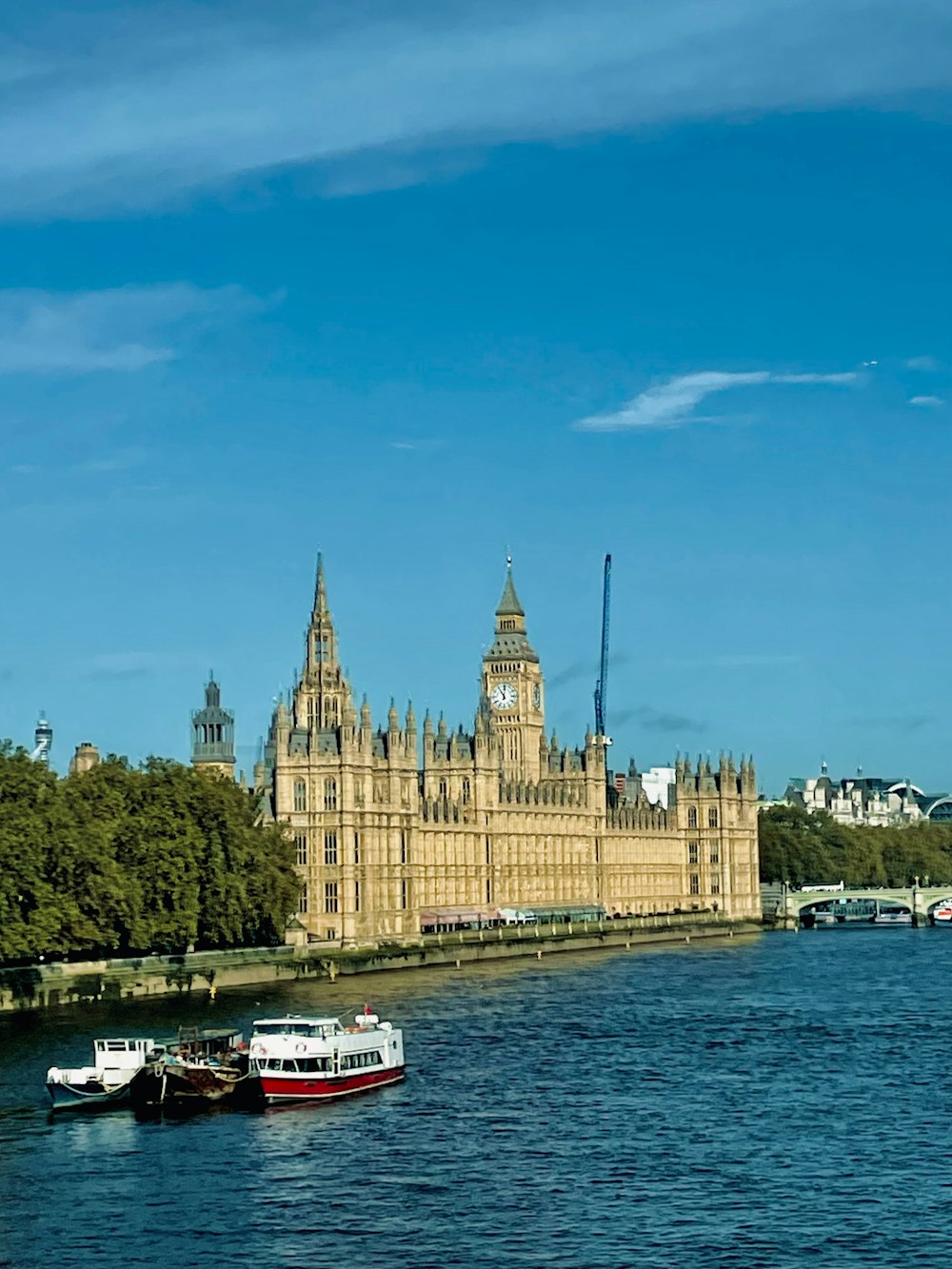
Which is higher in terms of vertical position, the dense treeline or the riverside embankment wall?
the dense treeline

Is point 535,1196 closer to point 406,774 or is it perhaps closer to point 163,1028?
point 163,1028

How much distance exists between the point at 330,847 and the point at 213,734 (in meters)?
18.6

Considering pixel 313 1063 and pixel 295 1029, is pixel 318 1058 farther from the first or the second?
pixel 295 1029

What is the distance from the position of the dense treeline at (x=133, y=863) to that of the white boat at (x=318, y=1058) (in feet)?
79.6

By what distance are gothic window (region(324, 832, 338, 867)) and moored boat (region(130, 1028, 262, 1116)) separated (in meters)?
66.4

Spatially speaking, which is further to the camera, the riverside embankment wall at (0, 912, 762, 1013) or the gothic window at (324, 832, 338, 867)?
the gothic window at (324, 832, 338, 867)

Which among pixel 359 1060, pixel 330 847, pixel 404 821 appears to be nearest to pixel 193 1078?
pixel 359 1060

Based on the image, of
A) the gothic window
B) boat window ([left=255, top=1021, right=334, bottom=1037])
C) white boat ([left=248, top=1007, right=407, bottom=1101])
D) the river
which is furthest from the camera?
the gothic window

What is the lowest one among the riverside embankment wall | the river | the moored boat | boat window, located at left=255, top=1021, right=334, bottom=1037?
the river

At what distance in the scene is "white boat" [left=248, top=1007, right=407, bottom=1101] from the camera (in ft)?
239

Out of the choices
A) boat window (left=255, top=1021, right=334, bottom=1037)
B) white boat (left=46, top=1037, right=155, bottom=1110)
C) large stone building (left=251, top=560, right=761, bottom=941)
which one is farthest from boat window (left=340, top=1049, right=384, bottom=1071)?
large stone building (left=251, top=560, right=761, bottom=941)

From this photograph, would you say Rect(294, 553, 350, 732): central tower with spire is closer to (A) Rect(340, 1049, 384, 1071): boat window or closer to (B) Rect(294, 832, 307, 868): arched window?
(B) Rect(294, 832, 307, 868): arched window

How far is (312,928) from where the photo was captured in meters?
138

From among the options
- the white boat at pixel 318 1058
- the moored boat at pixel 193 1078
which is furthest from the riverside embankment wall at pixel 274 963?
the white boat at pixel 318 1058
